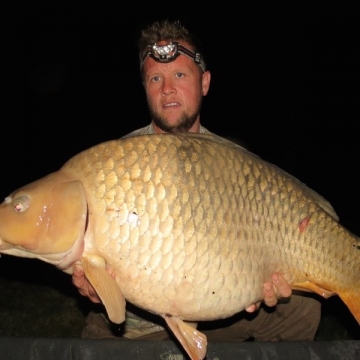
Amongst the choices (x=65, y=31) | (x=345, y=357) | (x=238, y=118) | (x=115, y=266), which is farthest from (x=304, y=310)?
(x=65, y=31)

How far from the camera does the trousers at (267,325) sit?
200 centimetres

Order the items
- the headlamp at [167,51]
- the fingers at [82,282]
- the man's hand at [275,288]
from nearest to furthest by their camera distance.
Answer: the fingers at [82,282]
the man's hand at [275,288]
the headlamp at [167,51]

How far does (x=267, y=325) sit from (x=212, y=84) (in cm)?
1578

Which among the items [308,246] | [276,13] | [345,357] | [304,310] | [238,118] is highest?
[276,13]

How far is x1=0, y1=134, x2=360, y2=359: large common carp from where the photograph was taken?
1.27 m

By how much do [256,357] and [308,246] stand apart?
0.41 m

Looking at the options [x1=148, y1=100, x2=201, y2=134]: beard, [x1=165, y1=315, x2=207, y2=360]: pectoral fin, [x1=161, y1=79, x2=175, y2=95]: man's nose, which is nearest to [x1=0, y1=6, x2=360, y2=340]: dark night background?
[x1=148, y1=100, x2=201, y2=134]: beard

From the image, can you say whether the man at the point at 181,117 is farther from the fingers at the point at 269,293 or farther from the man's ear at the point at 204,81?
the fingers at the point at 269,293

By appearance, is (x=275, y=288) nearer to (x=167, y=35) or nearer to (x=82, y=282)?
(x=82, y=282)

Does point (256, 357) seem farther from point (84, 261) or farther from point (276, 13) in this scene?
point (276, 13)

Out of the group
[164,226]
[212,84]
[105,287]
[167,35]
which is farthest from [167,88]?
[212,84]

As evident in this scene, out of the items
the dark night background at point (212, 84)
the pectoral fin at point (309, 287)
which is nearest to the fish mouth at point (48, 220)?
the pectoral fin at point (309, 287)

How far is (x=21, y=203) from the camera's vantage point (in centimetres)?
131

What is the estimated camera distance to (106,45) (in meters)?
20.6
